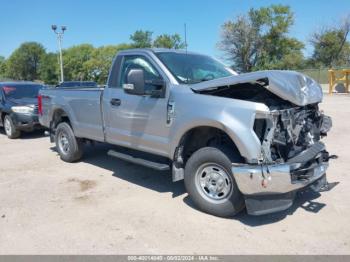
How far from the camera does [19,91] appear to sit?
1179 centimetres

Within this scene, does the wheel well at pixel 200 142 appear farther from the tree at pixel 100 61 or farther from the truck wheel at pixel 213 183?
the tree at pixel 100 61

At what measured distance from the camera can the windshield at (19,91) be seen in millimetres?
11555

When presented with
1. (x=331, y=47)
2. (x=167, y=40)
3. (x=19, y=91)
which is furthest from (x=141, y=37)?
(x=19, y=91)

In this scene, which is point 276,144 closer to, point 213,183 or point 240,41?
point 213,183

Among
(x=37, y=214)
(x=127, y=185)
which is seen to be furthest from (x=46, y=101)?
(x=37, y=214)

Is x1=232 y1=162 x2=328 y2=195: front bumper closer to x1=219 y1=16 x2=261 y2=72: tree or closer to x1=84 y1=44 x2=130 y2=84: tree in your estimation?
x1=219 y1=16 x2=261 y2=72: tree

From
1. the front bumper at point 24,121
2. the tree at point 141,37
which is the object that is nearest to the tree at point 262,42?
the tree at point 141,37

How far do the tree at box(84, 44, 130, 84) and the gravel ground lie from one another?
66.6 m

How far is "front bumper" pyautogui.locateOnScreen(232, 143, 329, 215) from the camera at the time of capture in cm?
399

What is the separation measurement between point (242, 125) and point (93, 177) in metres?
3.37

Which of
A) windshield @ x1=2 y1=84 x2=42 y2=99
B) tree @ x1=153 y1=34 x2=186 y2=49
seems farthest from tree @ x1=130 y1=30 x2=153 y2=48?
windshield @ x1=2 y1=84 x2=42 y2=99

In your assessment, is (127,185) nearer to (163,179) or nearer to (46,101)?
(163,179)

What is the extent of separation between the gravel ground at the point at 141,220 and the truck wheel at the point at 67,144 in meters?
0.73

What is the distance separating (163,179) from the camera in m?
6.31
